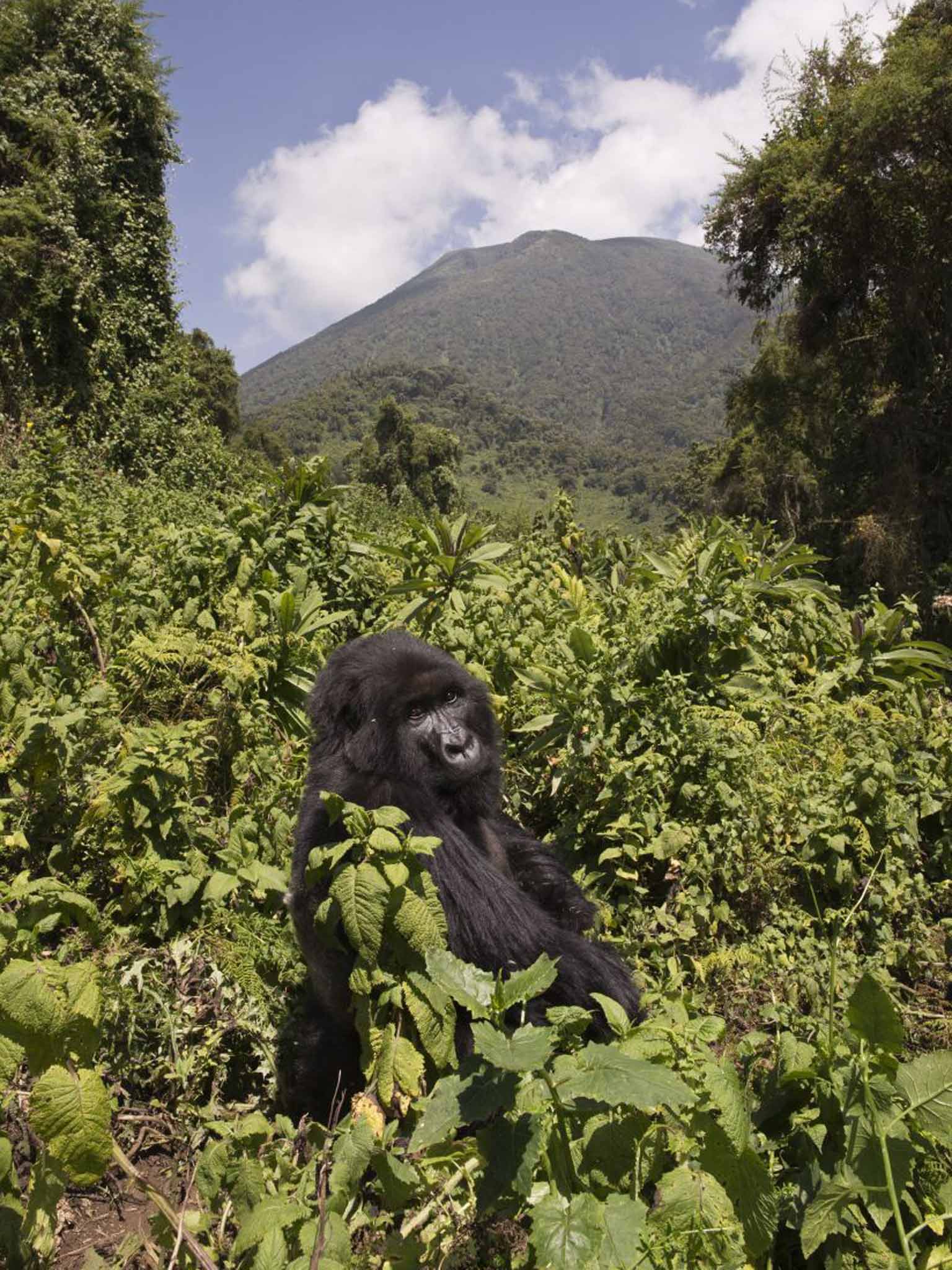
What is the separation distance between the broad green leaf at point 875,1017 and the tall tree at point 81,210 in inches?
463

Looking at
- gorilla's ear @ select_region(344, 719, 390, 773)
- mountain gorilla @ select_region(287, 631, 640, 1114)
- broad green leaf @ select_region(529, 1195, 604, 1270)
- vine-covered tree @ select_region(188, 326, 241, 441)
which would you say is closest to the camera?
broad green leaf @ select_region(529, 1195, 604, 1270)

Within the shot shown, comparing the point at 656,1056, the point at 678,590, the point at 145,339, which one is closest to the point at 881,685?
the point at 678,590

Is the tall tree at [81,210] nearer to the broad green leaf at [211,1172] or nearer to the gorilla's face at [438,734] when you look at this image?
the gorilla's face at [438,734]

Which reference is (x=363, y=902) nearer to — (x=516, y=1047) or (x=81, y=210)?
(x=516, y=1047)

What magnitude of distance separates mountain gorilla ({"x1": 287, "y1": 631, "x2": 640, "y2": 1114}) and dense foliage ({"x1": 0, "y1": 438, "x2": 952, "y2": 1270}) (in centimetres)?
22

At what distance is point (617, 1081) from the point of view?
127 cm

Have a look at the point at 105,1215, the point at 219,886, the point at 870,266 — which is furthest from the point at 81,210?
the point at 105,1215

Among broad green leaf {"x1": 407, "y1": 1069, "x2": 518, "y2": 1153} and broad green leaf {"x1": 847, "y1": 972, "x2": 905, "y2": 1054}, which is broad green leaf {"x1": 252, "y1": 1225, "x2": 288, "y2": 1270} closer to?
broad green leaf {"x1": 407, "y1": 1069, "x2": 518, "y2": 1153}

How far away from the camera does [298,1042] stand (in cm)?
264

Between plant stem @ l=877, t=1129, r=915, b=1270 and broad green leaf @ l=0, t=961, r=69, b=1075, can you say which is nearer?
plant stem @ l=877, t=1129, r=915, b=1270

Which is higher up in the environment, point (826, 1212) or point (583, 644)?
point (583, 644)

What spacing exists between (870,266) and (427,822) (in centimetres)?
1130

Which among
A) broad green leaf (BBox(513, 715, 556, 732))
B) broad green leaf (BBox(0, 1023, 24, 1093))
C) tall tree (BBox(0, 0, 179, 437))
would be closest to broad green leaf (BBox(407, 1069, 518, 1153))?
broad green leaf (BBox(0, 1023, 24, 1093))

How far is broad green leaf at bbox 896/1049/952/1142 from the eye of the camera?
1448 millimetres
